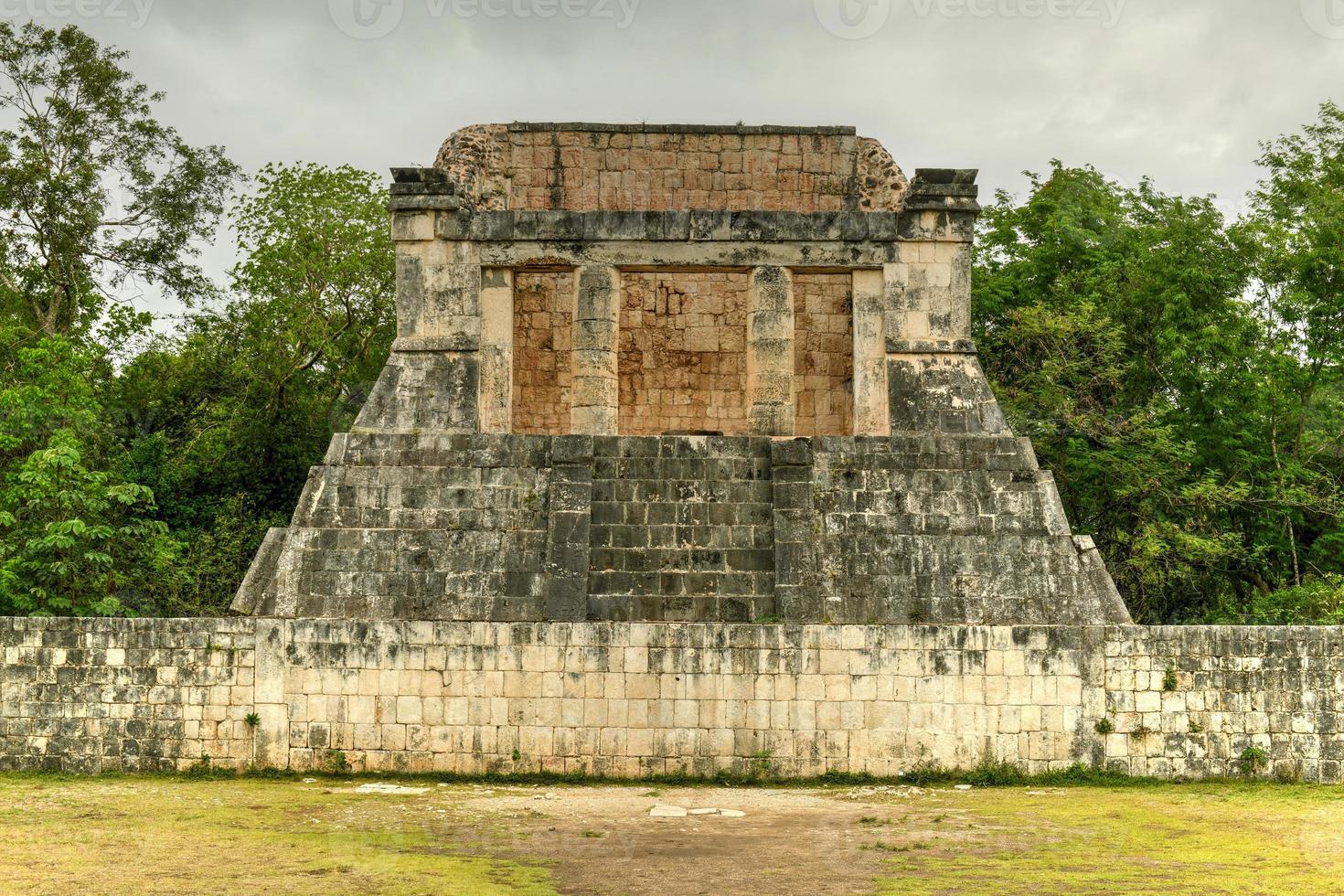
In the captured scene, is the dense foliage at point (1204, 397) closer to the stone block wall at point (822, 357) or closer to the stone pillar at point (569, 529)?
the stone block wall at point (822, 357)

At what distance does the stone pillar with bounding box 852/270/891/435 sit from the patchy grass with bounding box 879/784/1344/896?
5.10 metres

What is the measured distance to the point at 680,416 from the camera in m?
19.3

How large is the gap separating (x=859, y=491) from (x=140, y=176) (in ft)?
49.9

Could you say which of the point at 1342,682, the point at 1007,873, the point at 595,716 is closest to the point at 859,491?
the point at 595,716

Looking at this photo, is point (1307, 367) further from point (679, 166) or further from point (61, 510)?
point (61, 510)

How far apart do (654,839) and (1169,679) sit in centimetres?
525

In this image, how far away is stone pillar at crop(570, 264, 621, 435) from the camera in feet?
50.5

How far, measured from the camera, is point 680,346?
19328mm

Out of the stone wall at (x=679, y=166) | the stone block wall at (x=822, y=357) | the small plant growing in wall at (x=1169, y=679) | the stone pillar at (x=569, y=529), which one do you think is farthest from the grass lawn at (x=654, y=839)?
the stone wall at (x=679, y=166)

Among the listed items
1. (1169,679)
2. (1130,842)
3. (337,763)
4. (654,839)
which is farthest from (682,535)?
(1130,842)

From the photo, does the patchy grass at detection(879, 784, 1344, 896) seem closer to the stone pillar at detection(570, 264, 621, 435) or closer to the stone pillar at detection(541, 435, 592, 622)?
the stone pillar at detection(541, 435, 592, 622)

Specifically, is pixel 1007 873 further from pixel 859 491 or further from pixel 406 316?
pixel 406 316

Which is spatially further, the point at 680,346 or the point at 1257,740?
the point at 680,346

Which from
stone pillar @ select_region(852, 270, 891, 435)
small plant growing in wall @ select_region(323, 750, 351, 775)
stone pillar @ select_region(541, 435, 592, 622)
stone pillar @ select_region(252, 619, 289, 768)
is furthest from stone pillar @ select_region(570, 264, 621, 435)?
small plant growing in wall @ select_region(323, 750, 351, 775)
